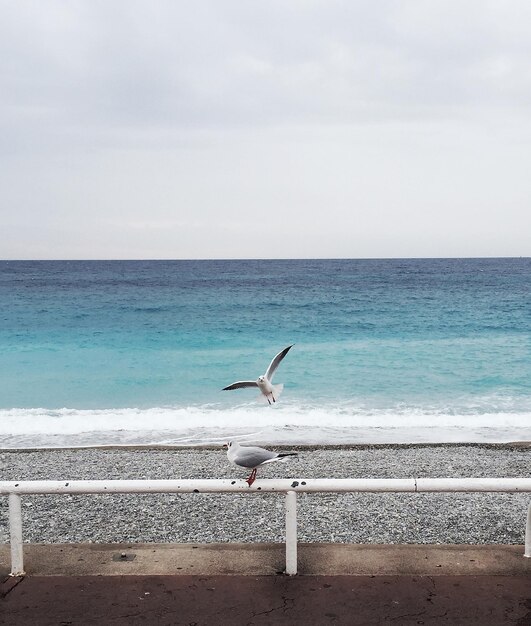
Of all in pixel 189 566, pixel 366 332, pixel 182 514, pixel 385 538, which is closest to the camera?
pixel 189 566

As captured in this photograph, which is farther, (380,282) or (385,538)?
(380,282)

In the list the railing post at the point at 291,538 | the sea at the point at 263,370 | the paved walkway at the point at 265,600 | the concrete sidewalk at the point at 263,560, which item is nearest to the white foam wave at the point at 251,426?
the sea at the point at 263,370

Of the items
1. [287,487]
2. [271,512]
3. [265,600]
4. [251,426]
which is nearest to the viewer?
[265,600]

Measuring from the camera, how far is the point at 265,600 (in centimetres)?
412

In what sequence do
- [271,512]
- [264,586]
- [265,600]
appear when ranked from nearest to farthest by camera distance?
[265,600]
[264,586]
[271,512]

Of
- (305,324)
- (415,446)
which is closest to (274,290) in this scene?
(305,324)

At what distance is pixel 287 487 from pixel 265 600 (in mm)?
740

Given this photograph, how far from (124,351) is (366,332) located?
43.7 ft

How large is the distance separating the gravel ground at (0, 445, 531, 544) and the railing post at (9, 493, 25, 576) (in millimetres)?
2099

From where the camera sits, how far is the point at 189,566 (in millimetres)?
4652

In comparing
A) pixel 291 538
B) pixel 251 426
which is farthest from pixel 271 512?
pixel 251 426

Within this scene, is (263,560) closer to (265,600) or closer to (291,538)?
(291,538)

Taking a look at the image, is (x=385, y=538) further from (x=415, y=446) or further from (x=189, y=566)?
(x=415, y=446)

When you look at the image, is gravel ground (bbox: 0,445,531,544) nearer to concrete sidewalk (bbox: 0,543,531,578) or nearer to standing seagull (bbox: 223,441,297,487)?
concrete sidewalk (bbox: 0,543,531,578)
